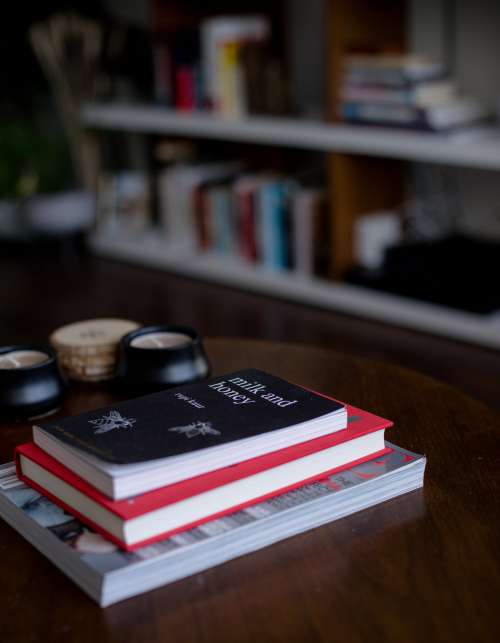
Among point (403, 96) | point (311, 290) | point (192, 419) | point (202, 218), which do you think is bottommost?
point (311, 290)

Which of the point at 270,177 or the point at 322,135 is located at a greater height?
the point at 322,135

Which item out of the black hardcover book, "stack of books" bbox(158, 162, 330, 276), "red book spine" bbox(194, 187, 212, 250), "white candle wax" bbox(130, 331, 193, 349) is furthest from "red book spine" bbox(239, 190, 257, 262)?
the black hardcover book

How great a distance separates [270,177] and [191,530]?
2314 mm

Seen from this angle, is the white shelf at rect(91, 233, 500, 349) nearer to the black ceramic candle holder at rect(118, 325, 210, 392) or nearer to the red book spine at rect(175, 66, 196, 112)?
the red book spine at rect(175, 66, 196, 112)

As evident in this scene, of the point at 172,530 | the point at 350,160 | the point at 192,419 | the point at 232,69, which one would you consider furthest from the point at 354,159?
the point at 172,530

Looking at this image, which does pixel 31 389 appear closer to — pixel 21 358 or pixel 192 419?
pixel 21 358

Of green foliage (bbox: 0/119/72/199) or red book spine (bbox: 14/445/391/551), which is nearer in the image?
red book spine (bbox: 14/445/391/551)

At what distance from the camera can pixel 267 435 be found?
78cm

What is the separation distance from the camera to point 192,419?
811 mm

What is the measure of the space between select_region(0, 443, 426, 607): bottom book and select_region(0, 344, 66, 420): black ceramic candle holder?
0.42ft

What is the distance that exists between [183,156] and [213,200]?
308mm

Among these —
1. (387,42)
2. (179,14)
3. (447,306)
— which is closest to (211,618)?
(447,306)

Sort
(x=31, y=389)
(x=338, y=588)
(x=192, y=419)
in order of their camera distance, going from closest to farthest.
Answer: (x=338, y=588)
(x=192, y=419)
(x=31, y=389)

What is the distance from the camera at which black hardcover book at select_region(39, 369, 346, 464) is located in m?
0.76
